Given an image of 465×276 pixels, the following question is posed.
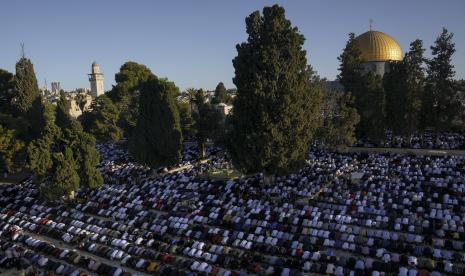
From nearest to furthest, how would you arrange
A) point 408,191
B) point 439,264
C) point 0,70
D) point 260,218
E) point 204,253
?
point 439,264
point 204,253
point 260,218
point 408,191
point 0,70

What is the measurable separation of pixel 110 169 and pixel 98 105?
1396 cm

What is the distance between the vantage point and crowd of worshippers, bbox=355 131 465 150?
3472cm

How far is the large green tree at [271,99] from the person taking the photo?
85.7ft

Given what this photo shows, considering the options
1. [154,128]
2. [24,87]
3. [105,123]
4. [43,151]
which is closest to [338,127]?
[154,128]

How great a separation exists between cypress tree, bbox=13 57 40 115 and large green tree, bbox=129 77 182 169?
15720 mm

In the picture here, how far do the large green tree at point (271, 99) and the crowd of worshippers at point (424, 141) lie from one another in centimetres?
1404

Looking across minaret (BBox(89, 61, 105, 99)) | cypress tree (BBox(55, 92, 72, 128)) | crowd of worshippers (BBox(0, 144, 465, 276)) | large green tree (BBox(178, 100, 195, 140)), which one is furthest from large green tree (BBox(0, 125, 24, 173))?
minaret (BBox(89, 61, 105, 99))

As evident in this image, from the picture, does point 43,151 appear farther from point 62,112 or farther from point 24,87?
point 24,87

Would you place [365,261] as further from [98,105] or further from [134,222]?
[98,105]

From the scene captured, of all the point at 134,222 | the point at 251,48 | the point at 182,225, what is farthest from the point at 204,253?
the point at 251,48

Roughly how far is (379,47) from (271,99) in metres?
36.6

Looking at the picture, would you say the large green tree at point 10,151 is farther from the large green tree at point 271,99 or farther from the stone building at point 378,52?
the stone building at point 378,52

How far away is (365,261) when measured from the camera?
53.4 feet

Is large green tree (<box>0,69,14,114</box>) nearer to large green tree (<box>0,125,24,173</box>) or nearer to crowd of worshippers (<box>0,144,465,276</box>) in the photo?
large green tree (<box>0,125,24,173</box>)
